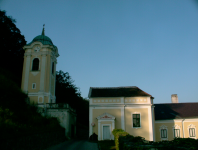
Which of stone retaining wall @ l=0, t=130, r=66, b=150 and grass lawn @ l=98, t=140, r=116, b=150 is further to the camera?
grass lawn @ l=98, t=140, r=116, b=150

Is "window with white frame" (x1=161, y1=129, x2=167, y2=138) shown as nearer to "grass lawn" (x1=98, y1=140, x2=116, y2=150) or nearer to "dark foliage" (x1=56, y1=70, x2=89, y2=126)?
"grass lawn" (x1=98, y1=140, x2=116, y2=150)

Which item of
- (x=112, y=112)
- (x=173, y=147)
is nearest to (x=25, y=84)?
(x=112, y=112)

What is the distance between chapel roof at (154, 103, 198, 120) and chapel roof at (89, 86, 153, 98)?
587cm

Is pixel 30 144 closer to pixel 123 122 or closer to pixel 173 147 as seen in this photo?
pixel 173 147

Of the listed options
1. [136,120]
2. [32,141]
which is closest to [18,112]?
[32,141]

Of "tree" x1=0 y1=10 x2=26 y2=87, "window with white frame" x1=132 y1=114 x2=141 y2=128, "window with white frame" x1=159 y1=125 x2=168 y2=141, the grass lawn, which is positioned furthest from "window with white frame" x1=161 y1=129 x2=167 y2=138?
"tree" x1=0 y1=10 x2=26 y2=87

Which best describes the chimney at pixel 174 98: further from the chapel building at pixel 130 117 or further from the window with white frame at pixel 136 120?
the window with white frame at pixel 136 120

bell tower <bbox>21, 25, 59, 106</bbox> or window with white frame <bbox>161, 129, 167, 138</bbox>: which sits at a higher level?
bell tower <bbox>21, 25, 59, 106</bbox>

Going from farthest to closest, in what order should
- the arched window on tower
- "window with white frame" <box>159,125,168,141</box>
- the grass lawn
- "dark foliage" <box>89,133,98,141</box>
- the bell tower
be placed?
the arched window on tower, "window with white frame" <box>159,125,168,141</box>, the bell tower, "dark foliage" <box>89,133,98,141</box>, the grass lawn

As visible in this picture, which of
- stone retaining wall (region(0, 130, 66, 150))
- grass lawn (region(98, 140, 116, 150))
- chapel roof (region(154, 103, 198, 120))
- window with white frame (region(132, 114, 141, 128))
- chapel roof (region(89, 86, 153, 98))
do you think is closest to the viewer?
stone retaining wall (region(0, 130, 66, 150))

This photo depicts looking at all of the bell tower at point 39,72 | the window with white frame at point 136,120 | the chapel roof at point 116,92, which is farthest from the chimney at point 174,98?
the bell tower at point 39,72

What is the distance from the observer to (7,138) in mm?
11492

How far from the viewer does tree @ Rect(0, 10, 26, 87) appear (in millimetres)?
40312

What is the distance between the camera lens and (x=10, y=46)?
41.8 metres
